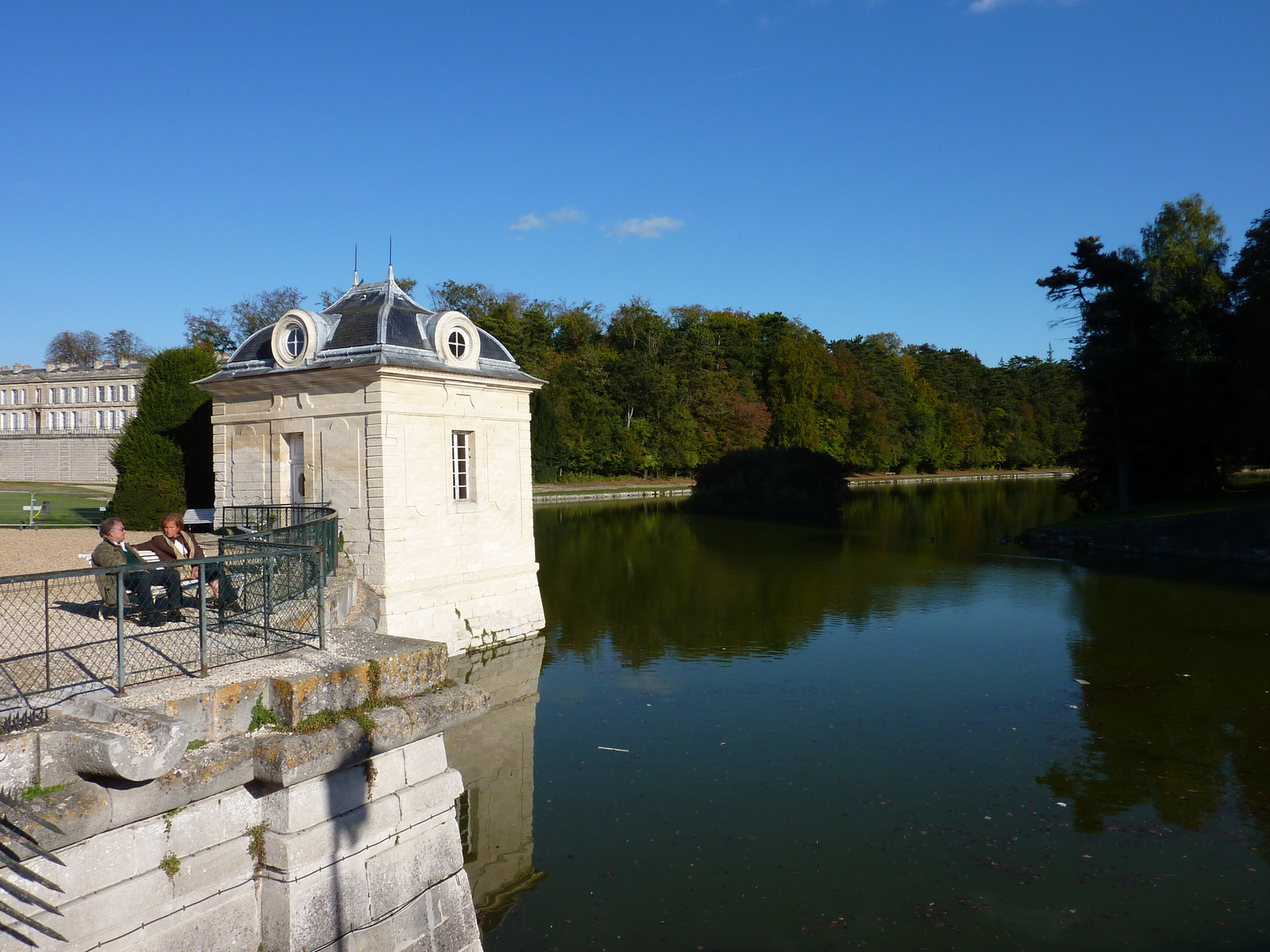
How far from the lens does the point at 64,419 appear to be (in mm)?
61938

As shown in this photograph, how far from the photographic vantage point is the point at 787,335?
72312 mm

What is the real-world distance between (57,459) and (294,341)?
5299 cm

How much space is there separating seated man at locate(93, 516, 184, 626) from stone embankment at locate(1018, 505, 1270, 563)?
2778 centimetres

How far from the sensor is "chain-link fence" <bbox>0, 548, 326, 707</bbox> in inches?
185

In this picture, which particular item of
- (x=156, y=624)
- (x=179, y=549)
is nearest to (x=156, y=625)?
(x=156, y=624)

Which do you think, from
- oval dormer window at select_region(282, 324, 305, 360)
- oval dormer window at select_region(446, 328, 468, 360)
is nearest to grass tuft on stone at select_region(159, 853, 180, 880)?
oval dormer window at select_region(446, 328, 468, 360)

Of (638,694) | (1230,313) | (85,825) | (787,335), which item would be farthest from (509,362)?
(787,335)

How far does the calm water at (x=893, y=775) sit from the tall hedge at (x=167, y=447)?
940 cm

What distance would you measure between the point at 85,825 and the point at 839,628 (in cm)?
1477

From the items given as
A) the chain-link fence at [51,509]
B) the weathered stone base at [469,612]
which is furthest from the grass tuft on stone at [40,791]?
the chain-link fence at [51,509]

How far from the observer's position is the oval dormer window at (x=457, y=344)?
14461mm

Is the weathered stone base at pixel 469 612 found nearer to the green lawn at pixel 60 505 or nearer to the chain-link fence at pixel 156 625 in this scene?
the chain-link fence at pixel 156 625

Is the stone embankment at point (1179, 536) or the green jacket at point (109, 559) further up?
the green jacket at point (109, 559)

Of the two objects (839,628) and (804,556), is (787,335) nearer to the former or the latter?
(804,556)
